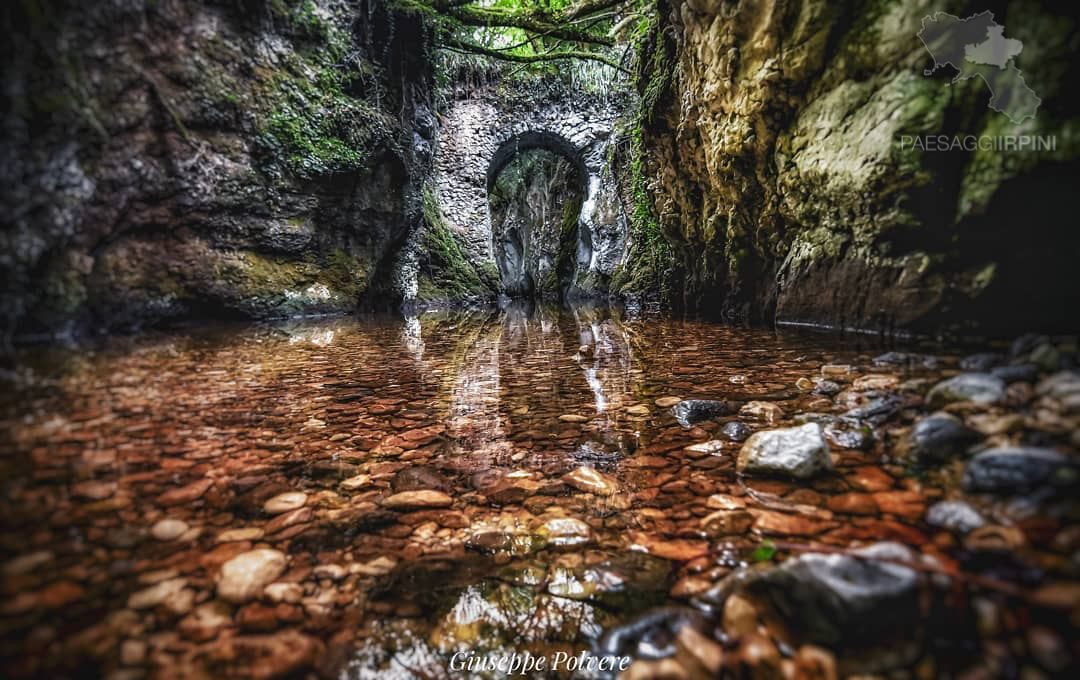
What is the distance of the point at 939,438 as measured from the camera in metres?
1.06

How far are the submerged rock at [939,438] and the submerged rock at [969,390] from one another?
0.31 feet

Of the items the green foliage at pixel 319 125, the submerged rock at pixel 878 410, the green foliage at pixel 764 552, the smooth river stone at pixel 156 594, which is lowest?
the smooth river stone at pixel 156 594

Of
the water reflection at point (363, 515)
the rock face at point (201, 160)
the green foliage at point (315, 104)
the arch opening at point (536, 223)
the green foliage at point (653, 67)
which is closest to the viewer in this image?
the water reflection at point (363, 515)

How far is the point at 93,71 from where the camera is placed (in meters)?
3.24

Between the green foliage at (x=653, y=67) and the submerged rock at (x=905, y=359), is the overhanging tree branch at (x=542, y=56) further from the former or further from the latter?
the submerged rock at (x=905, y=359)

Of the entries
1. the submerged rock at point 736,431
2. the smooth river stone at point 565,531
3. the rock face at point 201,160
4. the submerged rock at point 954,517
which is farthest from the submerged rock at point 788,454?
the rock face at point 201,160

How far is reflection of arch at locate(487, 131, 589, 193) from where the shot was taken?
42.8ft

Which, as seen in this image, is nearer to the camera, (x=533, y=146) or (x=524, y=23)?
(x=524, y=23)

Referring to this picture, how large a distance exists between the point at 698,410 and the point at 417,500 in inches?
46.1

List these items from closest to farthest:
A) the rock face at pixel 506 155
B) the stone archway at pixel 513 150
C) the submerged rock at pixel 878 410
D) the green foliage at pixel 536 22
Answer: the submerged rock at pixel 878 410
the green foliage at pixel 536 22
the rock face at pixel 506 155
the stone archway at pixel 513 150

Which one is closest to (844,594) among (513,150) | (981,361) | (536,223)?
(981,361)

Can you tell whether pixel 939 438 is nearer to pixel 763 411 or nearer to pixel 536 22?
pixel 763 411

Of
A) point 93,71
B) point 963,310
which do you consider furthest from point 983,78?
point 93,71

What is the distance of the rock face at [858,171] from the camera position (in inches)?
62.9
